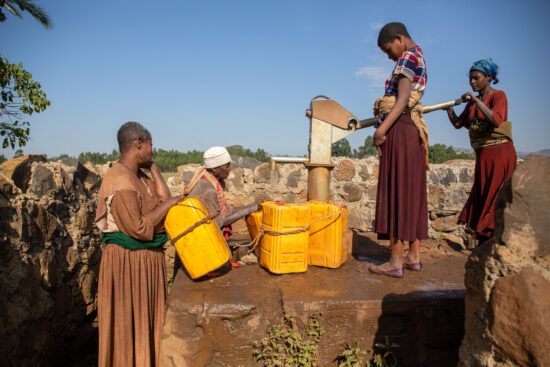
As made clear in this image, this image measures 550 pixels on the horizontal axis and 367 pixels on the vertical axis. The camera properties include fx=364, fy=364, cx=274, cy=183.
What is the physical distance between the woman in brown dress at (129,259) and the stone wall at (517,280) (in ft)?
6.38

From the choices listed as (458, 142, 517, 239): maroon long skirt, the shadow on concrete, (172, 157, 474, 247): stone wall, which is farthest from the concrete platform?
(172, 157, 474, 247): stone wall

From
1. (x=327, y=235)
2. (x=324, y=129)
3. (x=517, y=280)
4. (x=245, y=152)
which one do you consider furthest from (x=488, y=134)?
(x=245, y=152)

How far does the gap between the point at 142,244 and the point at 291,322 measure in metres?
1.17

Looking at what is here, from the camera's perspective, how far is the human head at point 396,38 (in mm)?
2676

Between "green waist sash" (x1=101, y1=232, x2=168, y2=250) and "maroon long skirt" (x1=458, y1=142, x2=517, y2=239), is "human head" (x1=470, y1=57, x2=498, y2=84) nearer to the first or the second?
"maroon long skirt" (x1=458, y1=142, x2=517, y2=239)

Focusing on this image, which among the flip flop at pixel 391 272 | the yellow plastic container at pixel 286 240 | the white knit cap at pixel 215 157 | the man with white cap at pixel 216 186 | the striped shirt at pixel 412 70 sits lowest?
the flip flop at pixel 391 272

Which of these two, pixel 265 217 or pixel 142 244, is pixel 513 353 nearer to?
pixel 265 217

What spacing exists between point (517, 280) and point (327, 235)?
1726 mm

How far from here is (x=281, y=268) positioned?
2.80 metres

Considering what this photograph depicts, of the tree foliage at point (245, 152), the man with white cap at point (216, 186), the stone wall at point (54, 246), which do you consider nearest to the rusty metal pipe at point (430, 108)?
the man with white cap at point (216, 186)

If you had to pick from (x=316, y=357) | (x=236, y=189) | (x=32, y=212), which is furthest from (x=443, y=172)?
(x=32, y=212)

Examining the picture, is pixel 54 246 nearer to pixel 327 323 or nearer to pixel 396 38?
pixel 327 323

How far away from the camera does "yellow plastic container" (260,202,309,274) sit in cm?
275

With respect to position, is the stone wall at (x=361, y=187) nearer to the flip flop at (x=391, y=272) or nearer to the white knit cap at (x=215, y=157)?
the white knit cap at (x=215, y=157)
